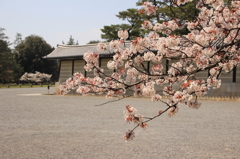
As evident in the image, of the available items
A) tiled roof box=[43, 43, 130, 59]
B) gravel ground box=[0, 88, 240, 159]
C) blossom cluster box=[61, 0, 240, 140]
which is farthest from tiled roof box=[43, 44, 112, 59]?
blossom cluster box=[61, 0, 240, 140]

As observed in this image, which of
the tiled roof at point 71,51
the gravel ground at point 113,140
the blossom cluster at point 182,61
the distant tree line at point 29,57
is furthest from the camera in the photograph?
the distant tree line at point 29,57

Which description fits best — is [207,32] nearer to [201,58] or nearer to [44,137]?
[201,58]

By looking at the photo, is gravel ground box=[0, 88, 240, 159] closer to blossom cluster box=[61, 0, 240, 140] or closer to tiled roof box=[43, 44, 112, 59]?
blossom cluster box=[61, 0, 240, 140]

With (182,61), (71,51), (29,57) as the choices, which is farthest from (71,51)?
(29,57)

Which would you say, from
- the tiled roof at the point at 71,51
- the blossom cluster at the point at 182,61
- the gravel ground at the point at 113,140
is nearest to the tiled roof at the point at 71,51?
the tiled roof at the point at 71,51

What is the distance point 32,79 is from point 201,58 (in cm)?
4154

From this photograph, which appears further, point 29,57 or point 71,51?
point 29,57

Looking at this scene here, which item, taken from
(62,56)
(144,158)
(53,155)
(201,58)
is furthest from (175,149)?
(62,56)

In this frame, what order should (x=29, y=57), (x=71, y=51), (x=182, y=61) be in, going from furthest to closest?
(x=29, y=57) → (x=71, y=51) → (x=182, y=61)

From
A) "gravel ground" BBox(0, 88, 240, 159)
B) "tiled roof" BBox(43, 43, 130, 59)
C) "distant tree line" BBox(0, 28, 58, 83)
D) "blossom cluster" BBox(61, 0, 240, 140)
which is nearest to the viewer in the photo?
"blossom cluster" BBox(61, 0, 240, 140)

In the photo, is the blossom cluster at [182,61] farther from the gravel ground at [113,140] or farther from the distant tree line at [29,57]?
the distant tree line at [29,57]

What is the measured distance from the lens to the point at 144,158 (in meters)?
Result: 4.14

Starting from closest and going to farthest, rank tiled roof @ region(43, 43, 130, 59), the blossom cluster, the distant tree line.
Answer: the blossom cluster, tiled roof @ region(43, 43, 130, 59), the distant tree line

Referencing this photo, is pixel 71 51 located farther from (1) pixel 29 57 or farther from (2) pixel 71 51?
(1) pixel 29 57
